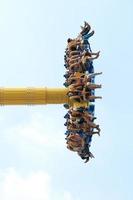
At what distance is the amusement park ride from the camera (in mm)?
51375

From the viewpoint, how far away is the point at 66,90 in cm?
5256

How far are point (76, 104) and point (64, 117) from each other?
2166 millimetres

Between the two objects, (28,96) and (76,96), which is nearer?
(28,96)

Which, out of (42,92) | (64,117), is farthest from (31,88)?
(64,117)

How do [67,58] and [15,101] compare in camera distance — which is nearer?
[15,101]

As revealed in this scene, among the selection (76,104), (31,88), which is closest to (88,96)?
(76,104)

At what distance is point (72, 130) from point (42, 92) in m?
4.32

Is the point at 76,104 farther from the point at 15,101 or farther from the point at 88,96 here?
the point at 15,101

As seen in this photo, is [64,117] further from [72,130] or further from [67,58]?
[67,58]

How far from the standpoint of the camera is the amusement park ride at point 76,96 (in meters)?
51.4

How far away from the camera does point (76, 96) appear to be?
172ft

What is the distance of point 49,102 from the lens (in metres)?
51.8

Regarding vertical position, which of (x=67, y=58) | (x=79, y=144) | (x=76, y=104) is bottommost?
(x=79, y=144)

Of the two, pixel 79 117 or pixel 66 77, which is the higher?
pixel 66 77
